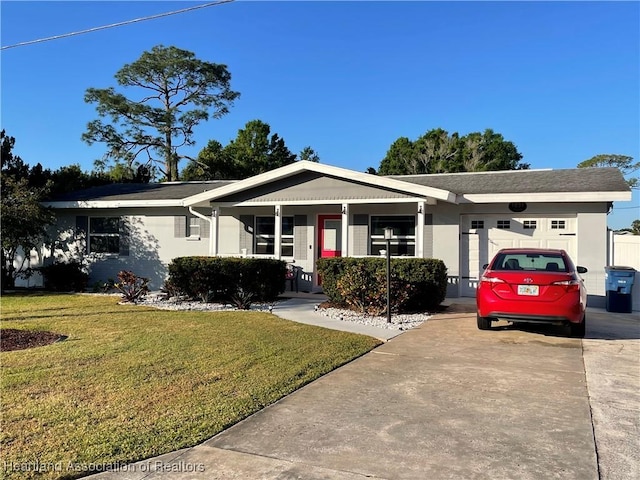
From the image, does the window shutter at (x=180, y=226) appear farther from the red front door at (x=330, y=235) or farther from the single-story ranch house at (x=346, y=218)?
the red front door at (x=330, y=235)

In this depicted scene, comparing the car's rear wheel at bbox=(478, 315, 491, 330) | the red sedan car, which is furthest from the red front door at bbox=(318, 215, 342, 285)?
the red sedan car

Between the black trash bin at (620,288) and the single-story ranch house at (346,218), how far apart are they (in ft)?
2.24

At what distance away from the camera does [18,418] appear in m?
4.01

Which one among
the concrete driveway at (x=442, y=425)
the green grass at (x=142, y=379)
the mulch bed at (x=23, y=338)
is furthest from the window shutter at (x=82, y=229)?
the concrete driveway at (x=442, y=425)

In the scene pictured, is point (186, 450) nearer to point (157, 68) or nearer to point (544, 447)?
point (544, 447)

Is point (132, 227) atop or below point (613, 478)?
atop

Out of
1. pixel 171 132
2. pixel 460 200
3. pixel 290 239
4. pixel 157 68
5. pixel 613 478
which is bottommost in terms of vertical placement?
pixel 613 478

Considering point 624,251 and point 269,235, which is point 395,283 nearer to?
point 269,235

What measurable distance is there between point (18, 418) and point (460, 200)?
34.9 feet

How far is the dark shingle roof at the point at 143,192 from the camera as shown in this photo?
51.5 feet

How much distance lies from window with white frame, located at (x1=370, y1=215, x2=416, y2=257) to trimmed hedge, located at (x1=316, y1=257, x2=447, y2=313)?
109 inches

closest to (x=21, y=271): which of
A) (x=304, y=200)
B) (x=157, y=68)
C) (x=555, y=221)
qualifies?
(x=304, y=200)

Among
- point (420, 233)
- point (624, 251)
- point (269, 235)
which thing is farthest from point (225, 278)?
point (624, 251)

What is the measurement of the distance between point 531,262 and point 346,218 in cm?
557
